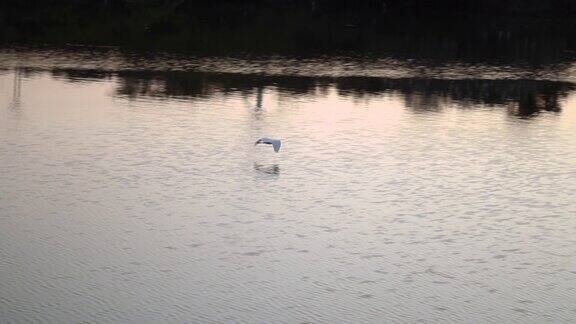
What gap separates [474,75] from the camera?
19031mm

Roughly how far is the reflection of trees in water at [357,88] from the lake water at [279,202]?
70mm

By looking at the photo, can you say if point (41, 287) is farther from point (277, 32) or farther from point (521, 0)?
point (521, 0)

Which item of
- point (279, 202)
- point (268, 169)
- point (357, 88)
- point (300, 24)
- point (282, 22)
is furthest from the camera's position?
point (282, 22)

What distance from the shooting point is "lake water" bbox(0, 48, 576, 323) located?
7.23 m

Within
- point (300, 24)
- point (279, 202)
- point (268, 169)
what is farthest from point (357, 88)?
point (300, 24)

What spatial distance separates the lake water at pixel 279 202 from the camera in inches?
285

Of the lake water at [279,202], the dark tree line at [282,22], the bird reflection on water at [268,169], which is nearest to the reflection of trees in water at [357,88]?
the lake water at [279,202]

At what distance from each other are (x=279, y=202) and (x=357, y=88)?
7448mm

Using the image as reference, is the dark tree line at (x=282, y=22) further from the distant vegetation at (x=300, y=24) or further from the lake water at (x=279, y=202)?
the lake water at (x=279, y=202)

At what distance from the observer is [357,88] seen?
16891mm

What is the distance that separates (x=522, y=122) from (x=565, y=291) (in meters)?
7.21

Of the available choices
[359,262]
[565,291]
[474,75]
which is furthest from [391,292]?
[474,75]

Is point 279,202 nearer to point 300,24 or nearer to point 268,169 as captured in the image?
point 268,169

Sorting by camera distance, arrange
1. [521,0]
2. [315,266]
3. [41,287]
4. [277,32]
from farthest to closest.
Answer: [521,0], [277,32], [315,266], [41,287]
